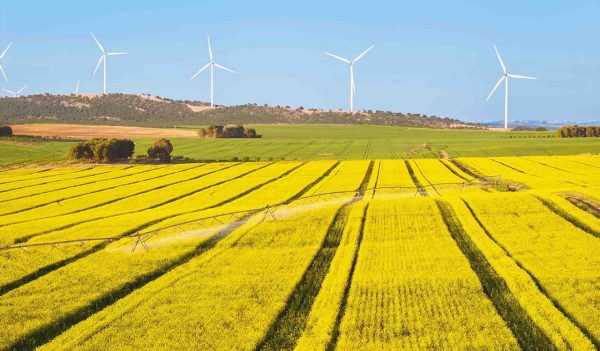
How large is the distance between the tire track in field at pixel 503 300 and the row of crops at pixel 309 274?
8cm

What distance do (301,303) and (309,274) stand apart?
4.66 metres

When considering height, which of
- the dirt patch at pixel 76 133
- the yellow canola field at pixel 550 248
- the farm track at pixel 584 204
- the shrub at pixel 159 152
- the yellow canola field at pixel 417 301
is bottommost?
the yellow canola field at pixel 417 301

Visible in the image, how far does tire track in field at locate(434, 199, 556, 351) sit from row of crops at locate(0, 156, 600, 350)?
8cm

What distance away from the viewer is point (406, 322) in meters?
22.7

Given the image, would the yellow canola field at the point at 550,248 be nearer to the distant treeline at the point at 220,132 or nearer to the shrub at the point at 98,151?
the shrub at the point at 98,151

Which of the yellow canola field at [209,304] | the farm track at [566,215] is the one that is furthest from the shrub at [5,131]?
the farm track at [566,215]

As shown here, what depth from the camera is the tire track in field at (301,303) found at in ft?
71.4

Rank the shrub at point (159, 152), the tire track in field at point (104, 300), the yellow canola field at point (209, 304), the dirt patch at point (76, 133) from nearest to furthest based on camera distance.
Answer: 1. the yellow canola field at point (209, 304)
2. the tire track in field at point (104, 300)
3. the shrub at point (159, 152)
4. the dirt patch at point (76, 133)

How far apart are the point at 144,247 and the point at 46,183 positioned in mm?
50194

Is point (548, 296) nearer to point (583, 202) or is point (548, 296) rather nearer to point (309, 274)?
point (309, 274)

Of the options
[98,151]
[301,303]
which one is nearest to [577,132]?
[98,151]

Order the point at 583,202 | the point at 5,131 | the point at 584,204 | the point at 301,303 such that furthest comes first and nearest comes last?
the point at 5,131, the point at 583,202, the point at 584,204, the point at 301,303

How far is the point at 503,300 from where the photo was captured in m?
25.6

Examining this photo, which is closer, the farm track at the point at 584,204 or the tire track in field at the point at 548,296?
the tire track in field at the point at 548,296
